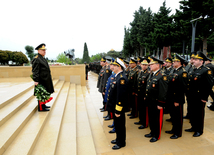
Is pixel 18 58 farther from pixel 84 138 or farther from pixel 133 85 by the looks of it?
pixel 84 138

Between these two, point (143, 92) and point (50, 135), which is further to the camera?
point (143, 92)

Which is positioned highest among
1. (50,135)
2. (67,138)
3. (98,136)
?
(50,135)

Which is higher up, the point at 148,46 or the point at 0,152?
the point at 148,46

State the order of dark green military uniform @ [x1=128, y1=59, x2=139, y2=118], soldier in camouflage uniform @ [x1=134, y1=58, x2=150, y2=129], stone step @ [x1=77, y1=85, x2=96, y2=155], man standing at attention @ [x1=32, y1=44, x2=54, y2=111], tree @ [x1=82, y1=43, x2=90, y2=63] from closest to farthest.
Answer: stone step @ [x1=77, y1=85, x2=96, y2=155], man standing at attention @ [x1=32, y1=44, x2=54, y2=111], soldier in camouflage uniform @ [x1=134, y1=58, x2=150, y2=129], dark green military uniform @ [x1=128, y1=59, x2=139, y2=118], tree @ [x1=82, y1=43, x2=90, y2=63]

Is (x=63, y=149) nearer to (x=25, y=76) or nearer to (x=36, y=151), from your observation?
(x=36, y=151)

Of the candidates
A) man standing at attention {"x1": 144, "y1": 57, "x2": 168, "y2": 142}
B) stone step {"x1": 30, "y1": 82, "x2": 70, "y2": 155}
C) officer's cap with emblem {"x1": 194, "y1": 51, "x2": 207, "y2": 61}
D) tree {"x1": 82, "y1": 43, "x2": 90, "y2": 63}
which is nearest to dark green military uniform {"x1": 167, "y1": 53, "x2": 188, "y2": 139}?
man standing at attention {"x1": 144, "y1": 57, "x2": 168, "y2": 142}

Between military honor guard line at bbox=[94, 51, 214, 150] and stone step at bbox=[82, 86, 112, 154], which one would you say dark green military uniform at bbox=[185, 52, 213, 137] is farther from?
stone step at bbox=[82, 86, 112, 154]

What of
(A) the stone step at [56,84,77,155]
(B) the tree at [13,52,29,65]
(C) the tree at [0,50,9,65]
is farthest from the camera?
(B) the tree at [13,52,29,65]

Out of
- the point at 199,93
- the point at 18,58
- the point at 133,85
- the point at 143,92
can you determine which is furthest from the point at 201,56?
the point at 18,58

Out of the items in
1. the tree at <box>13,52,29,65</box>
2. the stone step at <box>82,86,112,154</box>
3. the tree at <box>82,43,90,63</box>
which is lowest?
the stone step at <box>82,86,112,154</box>

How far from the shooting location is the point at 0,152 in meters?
2.31

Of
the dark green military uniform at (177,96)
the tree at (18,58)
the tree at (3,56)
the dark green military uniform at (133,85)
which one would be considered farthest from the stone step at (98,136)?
the tree at (18,58)

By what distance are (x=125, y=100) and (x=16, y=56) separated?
4212 centimetres

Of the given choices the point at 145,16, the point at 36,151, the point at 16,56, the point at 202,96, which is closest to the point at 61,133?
the point at 36,151
